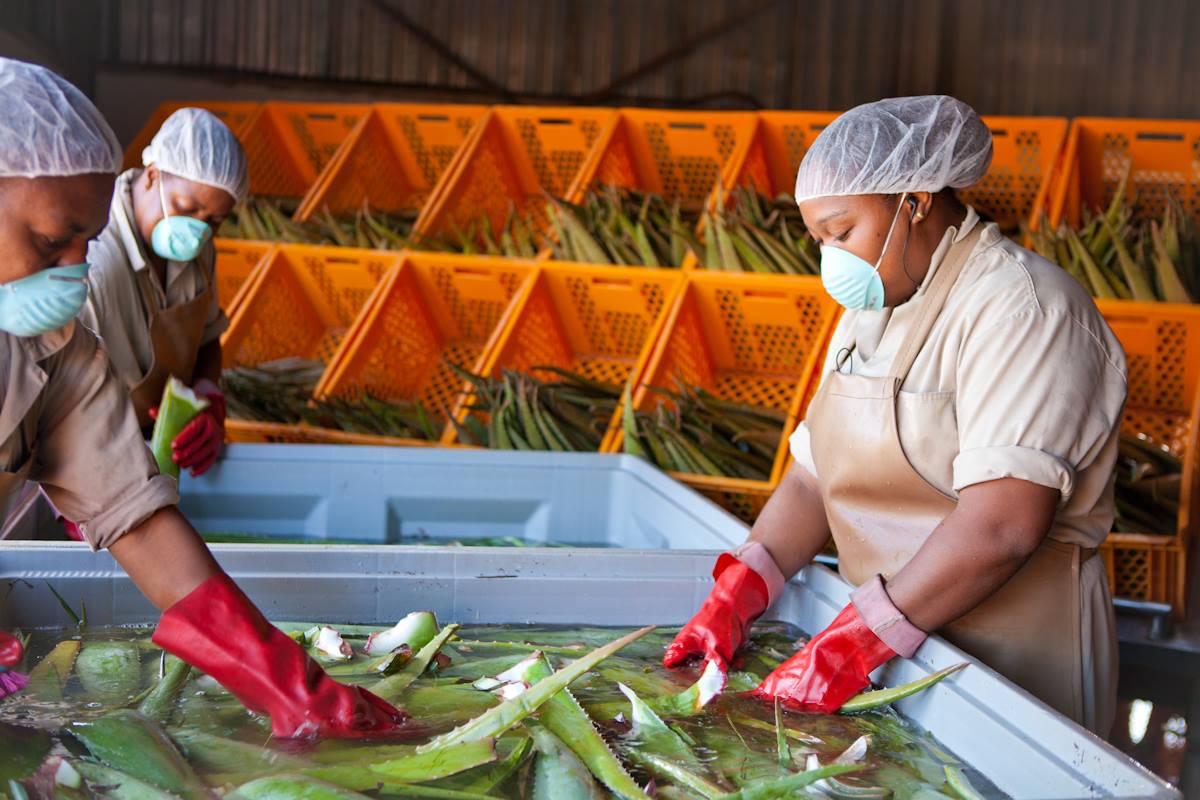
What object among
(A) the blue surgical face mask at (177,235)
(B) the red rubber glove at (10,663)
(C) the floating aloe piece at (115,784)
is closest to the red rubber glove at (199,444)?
(A) the blue surgical face mask at (177,235)

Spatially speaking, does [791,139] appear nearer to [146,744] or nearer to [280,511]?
[280,511]

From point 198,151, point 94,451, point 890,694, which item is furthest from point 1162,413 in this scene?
point 94,451

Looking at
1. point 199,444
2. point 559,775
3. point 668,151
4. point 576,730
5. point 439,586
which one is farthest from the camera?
point 668,151

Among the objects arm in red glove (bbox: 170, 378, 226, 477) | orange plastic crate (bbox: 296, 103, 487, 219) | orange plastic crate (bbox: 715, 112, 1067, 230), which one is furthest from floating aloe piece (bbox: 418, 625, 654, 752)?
orange plastic crate (bbox: 296, 103, 487, 219)

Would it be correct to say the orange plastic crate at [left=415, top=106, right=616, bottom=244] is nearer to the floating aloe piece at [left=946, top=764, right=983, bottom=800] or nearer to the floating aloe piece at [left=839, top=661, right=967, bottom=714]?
the floating aloe piece at [left=839, top=661, right=967, bottom=714]

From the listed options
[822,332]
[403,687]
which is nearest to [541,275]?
[822,332]

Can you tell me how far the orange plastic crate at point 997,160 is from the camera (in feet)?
16.2

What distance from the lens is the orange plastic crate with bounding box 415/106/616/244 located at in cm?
558

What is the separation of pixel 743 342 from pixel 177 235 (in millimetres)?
2205

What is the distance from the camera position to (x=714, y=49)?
11.2 m

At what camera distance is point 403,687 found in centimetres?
192

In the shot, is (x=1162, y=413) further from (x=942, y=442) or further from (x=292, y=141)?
(x=292, y=141)

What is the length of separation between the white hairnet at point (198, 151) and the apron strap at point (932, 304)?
198 cm

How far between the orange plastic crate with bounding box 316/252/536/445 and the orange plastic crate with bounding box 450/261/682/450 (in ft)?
0.29
